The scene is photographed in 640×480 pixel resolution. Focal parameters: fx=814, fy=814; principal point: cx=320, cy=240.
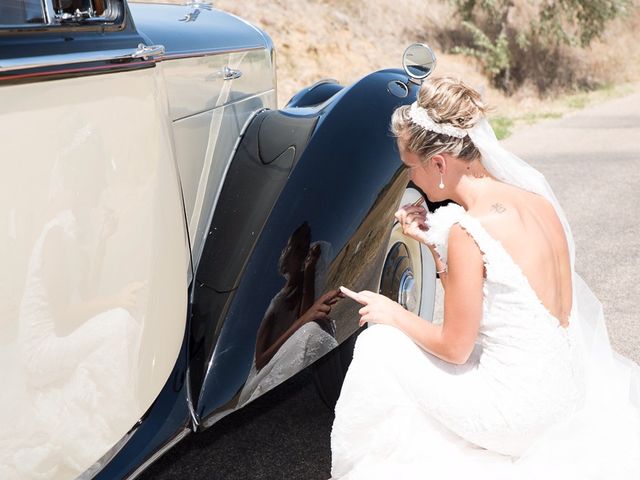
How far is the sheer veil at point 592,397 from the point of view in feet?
7.18

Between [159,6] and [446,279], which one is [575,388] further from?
[159,6]

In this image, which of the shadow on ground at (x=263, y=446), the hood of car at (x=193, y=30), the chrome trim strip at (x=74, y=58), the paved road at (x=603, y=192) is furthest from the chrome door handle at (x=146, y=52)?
the paved road at (x=603, y=192)

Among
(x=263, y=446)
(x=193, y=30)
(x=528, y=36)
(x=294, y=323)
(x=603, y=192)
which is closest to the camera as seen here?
(x=294, y=323)

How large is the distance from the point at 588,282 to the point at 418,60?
7.17ft

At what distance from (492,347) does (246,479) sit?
44.8 inches

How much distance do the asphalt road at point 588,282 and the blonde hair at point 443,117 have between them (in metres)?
1.31

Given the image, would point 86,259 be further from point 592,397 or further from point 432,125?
point 592,397

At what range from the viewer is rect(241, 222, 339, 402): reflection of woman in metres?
2.40

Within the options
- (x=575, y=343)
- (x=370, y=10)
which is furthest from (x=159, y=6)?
(x=370, y=10)

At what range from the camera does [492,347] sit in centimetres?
221

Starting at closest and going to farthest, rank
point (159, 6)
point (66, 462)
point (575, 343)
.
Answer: point (66, 462), point (575, 343), point (159, 6)

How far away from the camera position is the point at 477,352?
7.70ft

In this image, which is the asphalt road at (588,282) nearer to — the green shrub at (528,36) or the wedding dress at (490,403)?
the wedding dress at (490,403)

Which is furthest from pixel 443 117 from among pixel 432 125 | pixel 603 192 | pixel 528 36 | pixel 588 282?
pixel 528 36
